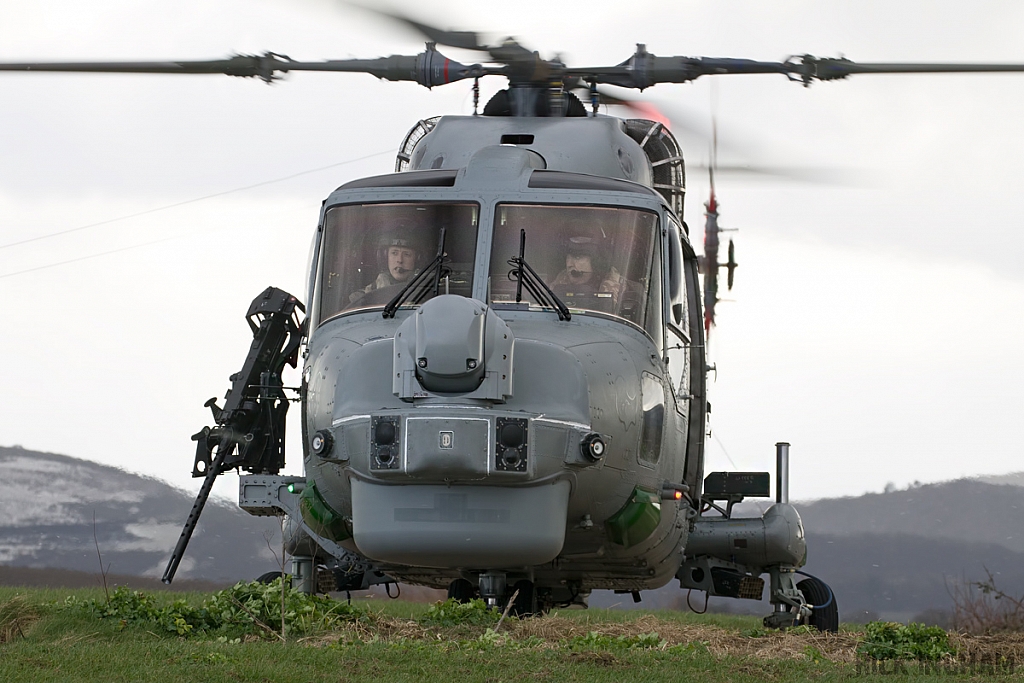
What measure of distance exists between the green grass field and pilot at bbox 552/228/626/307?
241cm

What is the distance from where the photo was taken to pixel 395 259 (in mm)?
10969

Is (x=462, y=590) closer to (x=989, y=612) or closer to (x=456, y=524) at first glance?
(x=456, y=524)

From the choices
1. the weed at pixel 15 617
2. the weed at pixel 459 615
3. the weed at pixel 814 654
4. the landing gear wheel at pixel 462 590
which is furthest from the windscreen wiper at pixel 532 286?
the weed at pixel 15 617

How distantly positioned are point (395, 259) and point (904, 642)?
4.51 metres

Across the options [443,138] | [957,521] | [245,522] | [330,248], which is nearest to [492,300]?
[330,248]

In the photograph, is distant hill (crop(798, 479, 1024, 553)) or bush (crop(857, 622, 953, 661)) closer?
bush (crop(857, 622, 953, 661))

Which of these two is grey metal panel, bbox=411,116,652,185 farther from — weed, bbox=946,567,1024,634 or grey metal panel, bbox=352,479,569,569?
weed, bbox=946,567,1024,634

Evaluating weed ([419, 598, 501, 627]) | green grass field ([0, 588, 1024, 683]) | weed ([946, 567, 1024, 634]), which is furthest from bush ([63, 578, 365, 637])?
weed ([946, 567, 1024, 634])

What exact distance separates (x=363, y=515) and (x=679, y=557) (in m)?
3.83

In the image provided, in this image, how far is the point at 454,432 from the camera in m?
8.84

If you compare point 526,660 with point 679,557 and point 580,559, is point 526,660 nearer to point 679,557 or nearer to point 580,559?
point 580,559

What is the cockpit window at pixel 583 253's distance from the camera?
35.2 feet

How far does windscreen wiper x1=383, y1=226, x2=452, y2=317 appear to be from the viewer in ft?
33.9

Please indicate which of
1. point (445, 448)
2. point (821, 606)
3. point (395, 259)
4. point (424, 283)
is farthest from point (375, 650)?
point (821, 606)
